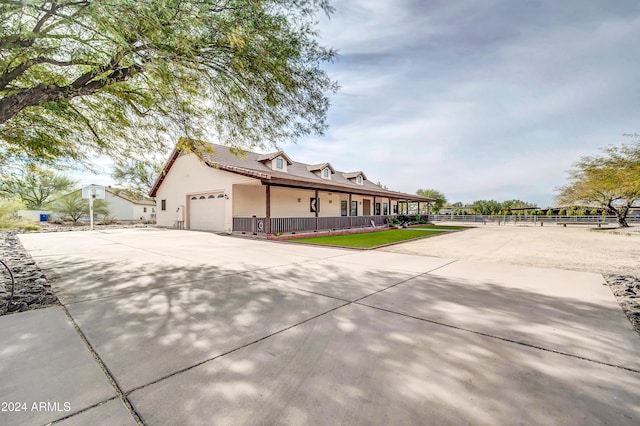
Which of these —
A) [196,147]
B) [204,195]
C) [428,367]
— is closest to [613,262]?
[428,367]

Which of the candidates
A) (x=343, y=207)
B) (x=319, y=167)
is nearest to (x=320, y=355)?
(x=319, y=167)

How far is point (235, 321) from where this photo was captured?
10.4 feet

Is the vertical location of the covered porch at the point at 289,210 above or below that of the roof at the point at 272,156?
below

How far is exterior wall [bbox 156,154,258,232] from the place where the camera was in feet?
51.9

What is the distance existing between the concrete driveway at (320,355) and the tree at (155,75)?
3692 millimetres

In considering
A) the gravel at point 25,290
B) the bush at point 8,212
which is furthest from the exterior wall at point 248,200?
the bush at point 8,212

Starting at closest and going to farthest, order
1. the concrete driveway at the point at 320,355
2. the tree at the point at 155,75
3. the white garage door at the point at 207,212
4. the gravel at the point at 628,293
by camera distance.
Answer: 1. the concrete driveway at the point at 320,355
2. the gravel at the point at 628,293
3. the tree at the point at 155,75
4. the white garage door at the point at 207,212

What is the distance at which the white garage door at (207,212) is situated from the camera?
16.9 meters

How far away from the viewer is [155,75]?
490 centimetres

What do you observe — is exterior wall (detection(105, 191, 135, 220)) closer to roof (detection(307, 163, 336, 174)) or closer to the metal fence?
roof (detection(307, 163, 336, 174))

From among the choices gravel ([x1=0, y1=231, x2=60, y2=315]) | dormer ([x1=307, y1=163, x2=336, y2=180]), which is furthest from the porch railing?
gravel ([x1=0, y1=231, x2=60, y2=315])

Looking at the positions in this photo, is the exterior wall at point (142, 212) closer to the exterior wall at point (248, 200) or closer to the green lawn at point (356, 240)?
the exterior wall at point (248, 200)

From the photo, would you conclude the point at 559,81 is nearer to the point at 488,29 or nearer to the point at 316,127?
the point at 488,29

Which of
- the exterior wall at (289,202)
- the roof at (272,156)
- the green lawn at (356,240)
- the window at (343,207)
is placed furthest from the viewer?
the window at (343,207)
